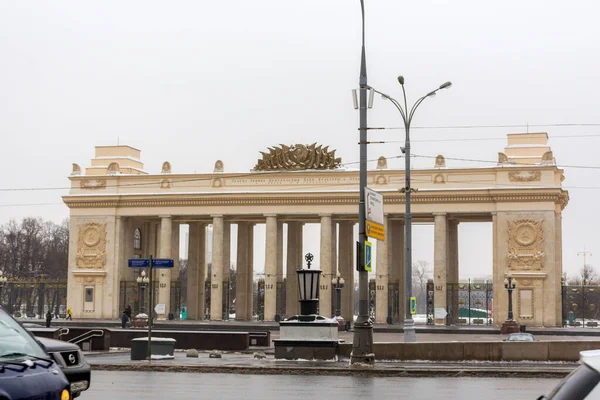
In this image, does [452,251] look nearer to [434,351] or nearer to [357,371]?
[434,351]

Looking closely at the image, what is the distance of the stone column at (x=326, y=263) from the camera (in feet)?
236

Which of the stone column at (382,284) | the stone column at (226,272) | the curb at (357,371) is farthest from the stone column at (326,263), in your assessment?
the curb at (357,371)

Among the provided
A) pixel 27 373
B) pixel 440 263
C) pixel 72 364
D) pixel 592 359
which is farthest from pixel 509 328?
pixel 592 359

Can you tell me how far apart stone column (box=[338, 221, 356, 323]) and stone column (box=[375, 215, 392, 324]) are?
5607 mm

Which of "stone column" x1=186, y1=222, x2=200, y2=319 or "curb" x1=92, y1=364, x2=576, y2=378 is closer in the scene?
"curb" x1=92, y1=364, x2=576, y2=378

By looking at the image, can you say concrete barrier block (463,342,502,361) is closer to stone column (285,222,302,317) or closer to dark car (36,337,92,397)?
dark car (36,337,92,397)

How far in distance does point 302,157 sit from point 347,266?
1003cm

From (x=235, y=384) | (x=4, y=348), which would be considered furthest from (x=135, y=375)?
(x=4, y=348)

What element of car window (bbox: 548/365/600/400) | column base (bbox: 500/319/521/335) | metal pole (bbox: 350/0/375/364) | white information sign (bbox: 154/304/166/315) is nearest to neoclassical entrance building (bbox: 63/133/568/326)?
white information sign (bbox: 154/304/166/315)

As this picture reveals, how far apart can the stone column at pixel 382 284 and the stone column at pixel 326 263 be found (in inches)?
148

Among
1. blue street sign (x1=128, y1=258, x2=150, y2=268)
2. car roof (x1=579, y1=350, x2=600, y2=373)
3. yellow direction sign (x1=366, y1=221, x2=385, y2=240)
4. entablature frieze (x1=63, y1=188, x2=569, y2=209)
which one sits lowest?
car roof (x1=579, y1=350, x2=600, y2=373)

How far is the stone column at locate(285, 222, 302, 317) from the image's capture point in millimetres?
77125

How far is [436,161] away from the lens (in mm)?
70688

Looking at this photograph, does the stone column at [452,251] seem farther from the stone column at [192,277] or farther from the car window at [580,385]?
the car window at [580,385]
